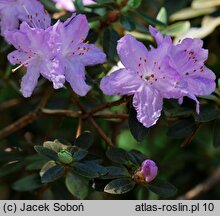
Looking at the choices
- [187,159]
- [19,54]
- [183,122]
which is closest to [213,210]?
[183,122]

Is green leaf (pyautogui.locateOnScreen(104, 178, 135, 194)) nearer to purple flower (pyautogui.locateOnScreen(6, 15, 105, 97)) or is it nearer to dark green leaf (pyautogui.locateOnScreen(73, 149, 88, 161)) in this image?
dark green leaf (pyautogui.locateOnScreen(73, 149, 88, 161))

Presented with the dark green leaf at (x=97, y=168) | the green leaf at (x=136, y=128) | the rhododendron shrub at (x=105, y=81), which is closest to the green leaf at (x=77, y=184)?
the rhododendron shrub at (x=105, y=81)

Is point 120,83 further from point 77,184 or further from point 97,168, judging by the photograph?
point 77,184

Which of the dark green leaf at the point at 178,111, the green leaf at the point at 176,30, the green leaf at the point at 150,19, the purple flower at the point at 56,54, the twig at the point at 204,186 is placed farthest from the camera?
the twig at the point at 204,186

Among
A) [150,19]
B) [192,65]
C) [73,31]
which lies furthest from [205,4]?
[73,31]

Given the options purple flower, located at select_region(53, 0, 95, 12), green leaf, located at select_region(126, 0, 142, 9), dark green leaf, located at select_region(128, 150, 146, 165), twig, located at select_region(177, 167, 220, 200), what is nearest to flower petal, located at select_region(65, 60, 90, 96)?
dark green leaf, located at select_region(128, 150, 146, 165)

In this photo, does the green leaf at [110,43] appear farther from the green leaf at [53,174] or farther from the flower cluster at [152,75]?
the green leaf at [53,174]
